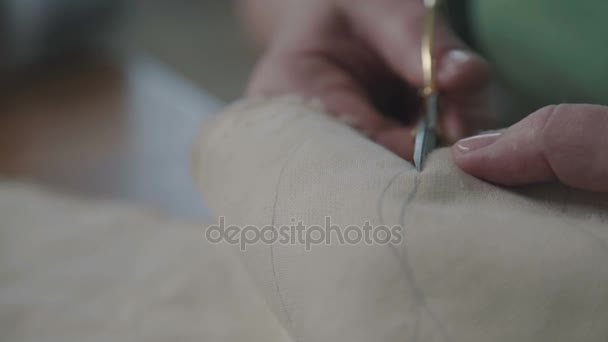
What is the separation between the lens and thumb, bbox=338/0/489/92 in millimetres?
399

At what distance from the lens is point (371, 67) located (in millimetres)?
485

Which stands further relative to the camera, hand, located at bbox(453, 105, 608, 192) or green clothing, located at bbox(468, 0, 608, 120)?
green clothing, located at bbox(468, 0, 608, 120)

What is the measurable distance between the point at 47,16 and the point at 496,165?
70cm

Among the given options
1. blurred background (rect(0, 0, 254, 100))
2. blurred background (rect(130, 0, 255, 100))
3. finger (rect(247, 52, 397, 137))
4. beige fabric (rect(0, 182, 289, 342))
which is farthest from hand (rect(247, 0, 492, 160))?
blurred background (rect(130, 0, 255, 100))

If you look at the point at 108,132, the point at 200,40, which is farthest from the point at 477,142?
the point at 200,40

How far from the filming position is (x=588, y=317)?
0.80 feet

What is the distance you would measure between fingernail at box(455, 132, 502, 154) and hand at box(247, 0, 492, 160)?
0.05m

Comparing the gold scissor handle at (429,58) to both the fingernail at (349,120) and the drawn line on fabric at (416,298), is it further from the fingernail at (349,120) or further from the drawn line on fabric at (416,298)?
the drawn line on fabric at (416,298)

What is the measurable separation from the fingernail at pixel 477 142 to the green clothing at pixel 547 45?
117mm

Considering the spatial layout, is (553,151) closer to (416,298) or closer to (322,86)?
(416,298)

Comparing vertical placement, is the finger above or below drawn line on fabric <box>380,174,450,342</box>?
above

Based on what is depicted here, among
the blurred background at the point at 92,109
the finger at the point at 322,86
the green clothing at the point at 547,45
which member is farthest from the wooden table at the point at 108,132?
the green clothing at the point at 547,45

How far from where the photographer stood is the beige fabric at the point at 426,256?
244mm

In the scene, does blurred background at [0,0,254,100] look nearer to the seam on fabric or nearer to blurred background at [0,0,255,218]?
blurred background at [0,0,255,218]
